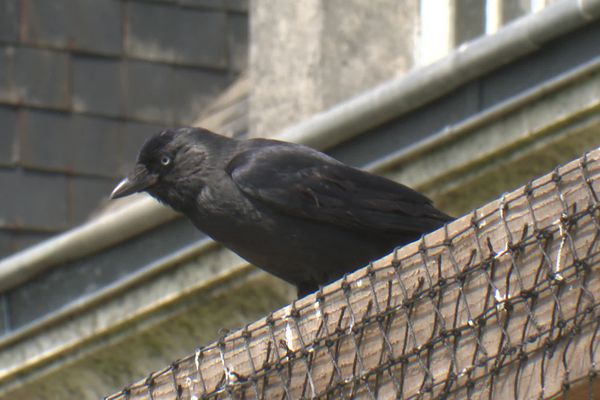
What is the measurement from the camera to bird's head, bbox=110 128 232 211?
5.76 m

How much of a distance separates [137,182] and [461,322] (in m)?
3.38

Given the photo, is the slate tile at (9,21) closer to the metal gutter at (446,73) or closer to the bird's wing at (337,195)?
the metal gutter at (446,73)

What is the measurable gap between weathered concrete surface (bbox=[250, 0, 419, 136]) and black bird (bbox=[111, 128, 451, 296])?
156cm

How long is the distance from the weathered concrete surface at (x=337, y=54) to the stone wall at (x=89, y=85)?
7.76ft

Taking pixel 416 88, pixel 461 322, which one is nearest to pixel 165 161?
pixel 416 88

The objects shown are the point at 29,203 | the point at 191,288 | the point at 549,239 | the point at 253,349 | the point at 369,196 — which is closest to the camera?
the point at 549,239

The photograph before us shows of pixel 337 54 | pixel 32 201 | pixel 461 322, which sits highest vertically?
pixel 32 201

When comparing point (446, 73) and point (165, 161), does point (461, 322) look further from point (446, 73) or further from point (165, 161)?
point (165, 161)

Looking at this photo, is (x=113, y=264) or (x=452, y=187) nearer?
(x=452, y=187)

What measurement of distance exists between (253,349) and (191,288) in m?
3.71

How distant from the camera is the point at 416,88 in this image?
5.63 meters

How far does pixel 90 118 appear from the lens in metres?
9.67

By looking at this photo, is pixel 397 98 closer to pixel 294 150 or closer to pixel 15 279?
pixel 294 150

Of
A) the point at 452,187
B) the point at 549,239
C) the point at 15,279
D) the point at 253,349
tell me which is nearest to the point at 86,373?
the point at 15,279
